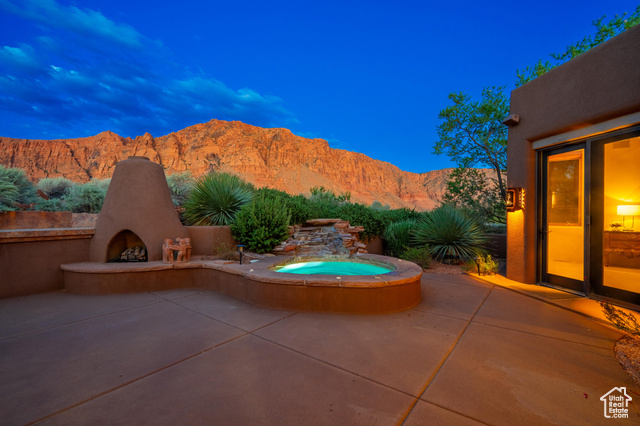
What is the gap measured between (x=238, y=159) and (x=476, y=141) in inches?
1282

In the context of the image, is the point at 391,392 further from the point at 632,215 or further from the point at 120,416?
the point at 632,215

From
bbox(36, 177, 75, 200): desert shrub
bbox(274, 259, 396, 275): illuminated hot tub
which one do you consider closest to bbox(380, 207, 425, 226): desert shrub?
bbox(274, 259, 396, 275): illuminated hot tub

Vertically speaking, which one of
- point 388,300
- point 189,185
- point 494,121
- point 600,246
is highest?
point 494,121

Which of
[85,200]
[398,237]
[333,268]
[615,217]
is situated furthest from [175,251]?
[615,217]

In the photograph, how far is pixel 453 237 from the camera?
6809 millimetres

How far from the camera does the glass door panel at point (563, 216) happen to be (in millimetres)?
4820

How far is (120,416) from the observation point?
1586 millimetres

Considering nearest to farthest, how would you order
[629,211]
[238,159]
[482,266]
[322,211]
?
[629,211] → [482,266] → [322,211] → [238,159]

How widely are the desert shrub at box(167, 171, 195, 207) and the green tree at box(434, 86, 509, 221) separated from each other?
9.94 meters

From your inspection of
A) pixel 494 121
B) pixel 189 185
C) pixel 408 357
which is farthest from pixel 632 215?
pixel 189 185

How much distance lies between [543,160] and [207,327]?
256 inches

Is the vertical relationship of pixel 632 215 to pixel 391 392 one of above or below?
above

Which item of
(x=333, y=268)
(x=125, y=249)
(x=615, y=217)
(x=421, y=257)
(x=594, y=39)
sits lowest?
(x=333, y=268)

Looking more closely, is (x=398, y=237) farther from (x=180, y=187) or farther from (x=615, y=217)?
(x=180, y=187)
